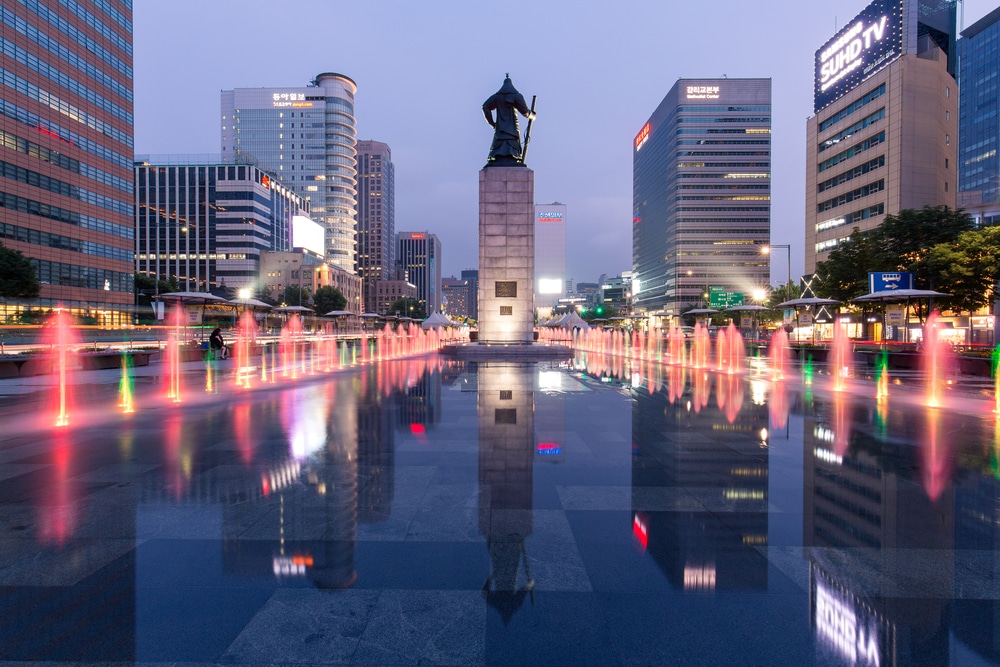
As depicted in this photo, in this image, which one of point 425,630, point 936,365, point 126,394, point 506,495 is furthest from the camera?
point 936,365

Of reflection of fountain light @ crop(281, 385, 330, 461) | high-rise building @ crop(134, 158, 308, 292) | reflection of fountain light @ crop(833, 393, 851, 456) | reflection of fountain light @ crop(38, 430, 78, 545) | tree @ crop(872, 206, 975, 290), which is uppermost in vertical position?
high-rise building @ crop(134, 158, 308, 292)

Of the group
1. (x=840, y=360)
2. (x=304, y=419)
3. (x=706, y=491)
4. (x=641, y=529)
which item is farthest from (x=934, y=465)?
(x=840, y=360)

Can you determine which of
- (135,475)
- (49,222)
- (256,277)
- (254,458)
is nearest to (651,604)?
(254,458)

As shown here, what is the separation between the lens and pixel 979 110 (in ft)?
347

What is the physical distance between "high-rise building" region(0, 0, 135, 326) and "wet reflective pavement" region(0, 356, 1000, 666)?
5641 cm

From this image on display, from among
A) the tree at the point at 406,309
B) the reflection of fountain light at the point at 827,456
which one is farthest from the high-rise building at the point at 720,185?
the reflection of fountain light at the point at 827,456

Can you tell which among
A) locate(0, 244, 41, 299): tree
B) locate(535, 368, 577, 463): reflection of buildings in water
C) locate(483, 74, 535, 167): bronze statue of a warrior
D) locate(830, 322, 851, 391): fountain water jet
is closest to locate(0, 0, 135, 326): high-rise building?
locate(0, 244, 41, 299): tree

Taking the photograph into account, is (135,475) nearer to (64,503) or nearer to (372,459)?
(64,503)

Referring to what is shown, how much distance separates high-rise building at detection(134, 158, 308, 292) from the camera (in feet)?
392

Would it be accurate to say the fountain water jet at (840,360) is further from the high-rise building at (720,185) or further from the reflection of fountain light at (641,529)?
the high-rise building at (720,185)

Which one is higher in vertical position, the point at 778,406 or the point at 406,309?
the point at 406,309

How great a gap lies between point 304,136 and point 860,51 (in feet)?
440

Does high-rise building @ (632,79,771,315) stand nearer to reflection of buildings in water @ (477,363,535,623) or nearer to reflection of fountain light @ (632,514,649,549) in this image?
reflection of buildings in water @ (477,363,535,623)

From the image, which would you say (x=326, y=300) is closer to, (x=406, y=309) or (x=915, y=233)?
(x=406, y=309)
